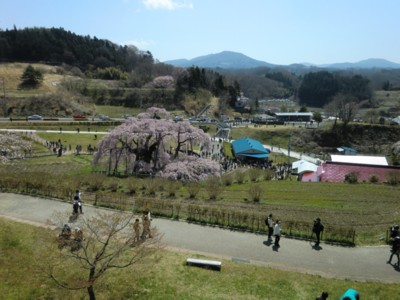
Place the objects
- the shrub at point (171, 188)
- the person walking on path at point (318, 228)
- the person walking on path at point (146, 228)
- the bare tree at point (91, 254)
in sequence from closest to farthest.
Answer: the bare tree at point (91, 254), the person walking on path at point (146, 228), the person walking on path at point (318, 228), the shrub at point (171, 188)

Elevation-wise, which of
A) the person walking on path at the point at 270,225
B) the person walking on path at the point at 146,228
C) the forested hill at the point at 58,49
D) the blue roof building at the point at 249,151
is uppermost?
the forested hill at the point at 58,49

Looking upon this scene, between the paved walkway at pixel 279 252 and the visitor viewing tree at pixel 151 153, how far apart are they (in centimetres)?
1236

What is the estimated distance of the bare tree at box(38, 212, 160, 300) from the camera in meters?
10.1

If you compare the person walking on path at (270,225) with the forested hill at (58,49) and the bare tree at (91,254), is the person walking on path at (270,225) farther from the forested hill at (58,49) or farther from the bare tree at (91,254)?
the forested hill at (58,49)

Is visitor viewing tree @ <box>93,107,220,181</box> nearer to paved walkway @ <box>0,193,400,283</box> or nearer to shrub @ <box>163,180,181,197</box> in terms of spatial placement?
shrub @ <box>163,180,181,197</box>

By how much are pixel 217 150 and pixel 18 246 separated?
34.5 meters

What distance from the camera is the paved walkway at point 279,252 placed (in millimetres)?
12993

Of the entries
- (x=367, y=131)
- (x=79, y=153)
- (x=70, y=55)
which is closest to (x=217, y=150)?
(x=79, y=153)

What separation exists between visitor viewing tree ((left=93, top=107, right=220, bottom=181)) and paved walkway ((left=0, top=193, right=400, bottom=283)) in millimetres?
12359

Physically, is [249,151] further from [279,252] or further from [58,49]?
[58,49]

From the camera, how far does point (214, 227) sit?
16.8m

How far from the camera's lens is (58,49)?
344ft

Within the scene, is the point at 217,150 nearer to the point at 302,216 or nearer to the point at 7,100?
the point at 302,216

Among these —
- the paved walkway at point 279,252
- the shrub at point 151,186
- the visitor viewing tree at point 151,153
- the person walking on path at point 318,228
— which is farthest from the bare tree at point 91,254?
the visitor viewing tree at point 151,153
